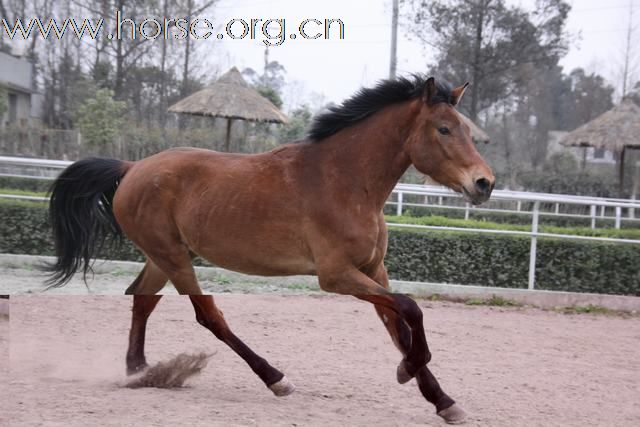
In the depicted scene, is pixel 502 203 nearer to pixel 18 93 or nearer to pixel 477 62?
pixel 477 62

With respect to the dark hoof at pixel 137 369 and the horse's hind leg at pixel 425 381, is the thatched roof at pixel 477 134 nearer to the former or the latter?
the horse's hind leg at pixel 425 381

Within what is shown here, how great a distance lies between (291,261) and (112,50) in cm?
177

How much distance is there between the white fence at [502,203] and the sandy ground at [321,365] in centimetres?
75

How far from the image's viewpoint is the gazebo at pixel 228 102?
4.50m

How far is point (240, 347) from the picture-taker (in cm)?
393

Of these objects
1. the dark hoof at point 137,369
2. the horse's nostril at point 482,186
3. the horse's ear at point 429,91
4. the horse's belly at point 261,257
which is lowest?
the dark hoof at point 137,369

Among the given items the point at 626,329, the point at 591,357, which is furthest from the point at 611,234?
the point at 591,357

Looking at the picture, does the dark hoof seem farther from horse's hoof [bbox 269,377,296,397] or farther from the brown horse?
horse's hoof [bbox 269,377,296,397]

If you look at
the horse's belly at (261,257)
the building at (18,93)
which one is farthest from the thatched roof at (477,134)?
the building at (18,93)

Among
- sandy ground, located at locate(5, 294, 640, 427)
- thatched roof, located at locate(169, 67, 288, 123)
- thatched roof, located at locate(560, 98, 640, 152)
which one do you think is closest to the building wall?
thatched roof, located at locate(169, 67, 288, 123)

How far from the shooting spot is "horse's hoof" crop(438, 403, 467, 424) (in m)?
3.66

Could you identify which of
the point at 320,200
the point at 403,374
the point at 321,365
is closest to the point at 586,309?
the point at 321,365

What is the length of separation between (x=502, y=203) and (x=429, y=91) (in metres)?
3.23

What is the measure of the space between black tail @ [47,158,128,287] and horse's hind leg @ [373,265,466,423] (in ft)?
5.28
